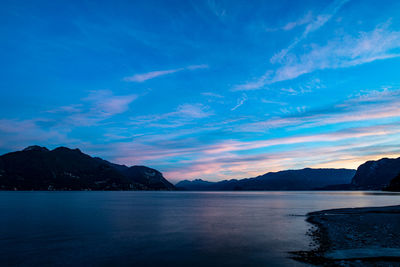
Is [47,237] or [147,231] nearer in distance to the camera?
[47,237]

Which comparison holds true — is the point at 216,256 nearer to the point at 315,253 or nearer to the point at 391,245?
the point at 315,253

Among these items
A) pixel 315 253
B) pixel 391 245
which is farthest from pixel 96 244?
pixel 391 245

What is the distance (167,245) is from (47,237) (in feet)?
62.5

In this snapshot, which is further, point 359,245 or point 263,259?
point 359,245

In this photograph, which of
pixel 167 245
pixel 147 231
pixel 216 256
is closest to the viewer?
pixel 216 256

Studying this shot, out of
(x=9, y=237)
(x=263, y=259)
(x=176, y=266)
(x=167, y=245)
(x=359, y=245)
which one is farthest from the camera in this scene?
(x=9, y=237)

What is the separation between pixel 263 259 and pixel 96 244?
2192cm

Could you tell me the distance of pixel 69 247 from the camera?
33.0 metres

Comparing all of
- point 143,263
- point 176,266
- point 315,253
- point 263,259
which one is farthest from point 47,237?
point 315,253

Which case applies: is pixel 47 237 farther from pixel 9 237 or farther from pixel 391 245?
pixel 391 245

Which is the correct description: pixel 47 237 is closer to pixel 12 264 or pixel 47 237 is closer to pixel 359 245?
pixel 12 264

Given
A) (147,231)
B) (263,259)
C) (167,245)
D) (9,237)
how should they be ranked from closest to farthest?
(263,259)
(167,245)
(9,237)
(147,231)

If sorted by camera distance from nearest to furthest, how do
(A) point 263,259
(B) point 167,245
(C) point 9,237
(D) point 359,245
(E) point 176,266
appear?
(E) point 176,266 → (A) point 263,259 → (D) point 359,245 → (B) point 167,245 → (C) point 9,237

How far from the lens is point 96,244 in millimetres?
35125
